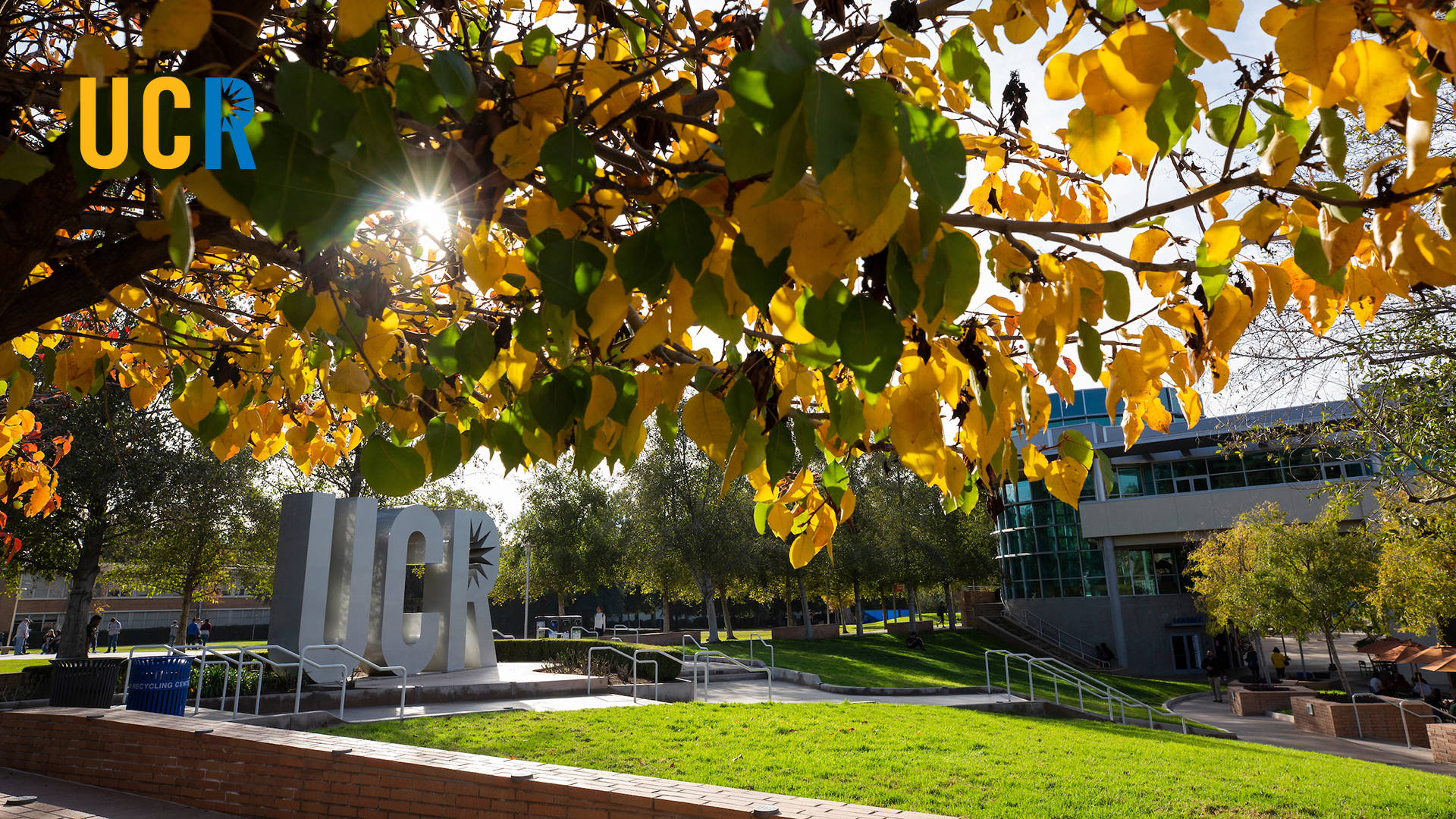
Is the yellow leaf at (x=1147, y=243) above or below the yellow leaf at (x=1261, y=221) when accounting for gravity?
above

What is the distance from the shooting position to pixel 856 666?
2117 centimetres

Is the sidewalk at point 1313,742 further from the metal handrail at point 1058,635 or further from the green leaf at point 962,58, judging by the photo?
the green leaf at point 962,58

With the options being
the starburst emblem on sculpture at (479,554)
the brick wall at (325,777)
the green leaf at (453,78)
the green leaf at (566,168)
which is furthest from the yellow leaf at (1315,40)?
the starburst emblem on sculpture at (479,554)

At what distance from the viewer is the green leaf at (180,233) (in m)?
0.95

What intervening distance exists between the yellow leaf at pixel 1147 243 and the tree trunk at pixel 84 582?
73.5 ft

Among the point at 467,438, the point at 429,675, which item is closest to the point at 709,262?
the point at 467,438

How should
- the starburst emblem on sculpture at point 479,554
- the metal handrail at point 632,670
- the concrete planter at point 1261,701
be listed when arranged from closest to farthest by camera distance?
the metal handrail at point 632,670 < the starburst emblem on sculpture at point 479,554 < the concrete planter at point 1261,701

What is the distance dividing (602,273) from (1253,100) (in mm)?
1117

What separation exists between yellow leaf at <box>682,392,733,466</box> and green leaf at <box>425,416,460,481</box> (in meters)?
0.46

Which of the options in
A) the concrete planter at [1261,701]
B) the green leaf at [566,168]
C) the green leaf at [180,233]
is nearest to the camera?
the green leaf at [180,233]

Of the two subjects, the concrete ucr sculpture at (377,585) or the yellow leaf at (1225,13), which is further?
the concrete ucr sculpture at (377,585)

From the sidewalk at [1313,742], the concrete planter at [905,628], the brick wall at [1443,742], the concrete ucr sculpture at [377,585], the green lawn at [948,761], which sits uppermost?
the concrete ucr sculpture at [377,585]

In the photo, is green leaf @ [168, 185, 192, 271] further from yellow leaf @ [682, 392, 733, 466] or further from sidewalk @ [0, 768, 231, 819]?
sidewalk @ [0, 768, 231, 819]

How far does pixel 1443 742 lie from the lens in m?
11.8
